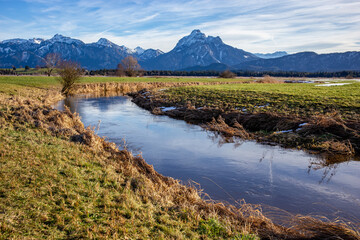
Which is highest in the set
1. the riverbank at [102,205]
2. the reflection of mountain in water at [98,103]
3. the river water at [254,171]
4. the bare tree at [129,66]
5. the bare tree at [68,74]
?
the bare tree at [129,66]

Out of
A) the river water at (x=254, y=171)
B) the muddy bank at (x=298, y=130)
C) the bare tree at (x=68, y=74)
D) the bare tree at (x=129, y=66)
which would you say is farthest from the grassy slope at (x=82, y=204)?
the bare tree at (x=129, y=66)

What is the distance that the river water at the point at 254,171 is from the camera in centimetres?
893

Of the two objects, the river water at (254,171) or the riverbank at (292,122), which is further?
the riverbank at (292,122)

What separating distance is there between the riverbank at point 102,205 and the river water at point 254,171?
65.8 inches

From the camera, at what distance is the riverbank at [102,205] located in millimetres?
5391

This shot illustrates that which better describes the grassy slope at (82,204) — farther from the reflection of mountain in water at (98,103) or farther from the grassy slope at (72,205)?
the reflection of mountain in water at (98,103)

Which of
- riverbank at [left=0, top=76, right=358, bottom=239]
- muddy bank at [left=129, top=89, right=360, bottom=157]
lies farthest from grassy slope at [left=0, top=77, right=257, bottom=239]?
muddy bank at [left=129, top=89, right=360, bottom=157]

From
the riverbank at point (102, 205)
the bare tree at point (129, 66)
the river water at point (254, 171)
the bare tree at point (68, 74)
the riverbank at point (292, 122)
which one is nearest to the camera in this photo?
the riverbank at point (102, 205)

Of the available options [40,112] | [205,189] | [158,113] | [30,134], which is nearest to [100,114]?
[158,113]

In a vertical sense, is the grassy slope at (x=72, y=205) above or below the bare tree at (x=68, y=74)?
below

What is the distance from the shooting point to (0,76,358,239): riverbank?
17.7 feet

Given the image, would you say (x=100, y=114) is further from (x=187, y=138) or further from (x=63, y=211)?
(x=63, y=211)

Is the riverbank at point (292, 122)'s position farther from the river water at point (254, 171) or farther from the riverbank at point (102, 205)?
the riverbank at point (102, 205)

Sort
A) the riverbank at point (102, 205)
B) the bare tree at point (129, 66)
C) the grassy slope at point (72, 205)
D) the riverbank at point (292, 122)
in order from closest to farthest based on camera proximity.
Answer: the grassy slope at point (72, 205) → the riverbank at point (102, 205) → the riverbank at point (292, 122) → the bare tree at point (129, 66)
